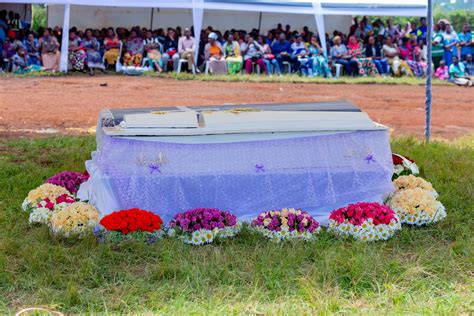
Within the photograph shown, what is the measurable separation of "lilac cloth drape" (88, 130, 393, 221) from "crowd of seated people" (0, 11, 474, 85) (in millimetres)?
12166

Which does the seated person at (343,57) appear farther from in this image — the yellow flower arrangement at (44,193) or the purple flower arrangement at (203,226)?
the purple flower arrangement at (203,226)

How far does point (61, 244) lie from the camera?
5184mm

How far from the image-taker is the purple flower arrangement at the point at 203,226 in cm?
524

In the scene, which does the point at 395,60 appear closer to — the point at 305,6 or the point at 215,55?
the point at 305,6

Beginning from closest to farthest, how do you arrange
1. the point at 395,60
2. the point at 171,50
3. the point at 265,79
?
1. the point at 265,79
2. the point at 171,50
3. the point at 395,60

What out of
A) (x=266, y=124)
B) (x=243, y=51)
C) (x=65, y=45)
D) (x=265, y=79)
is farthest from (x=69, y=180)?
(x=243, y=51)

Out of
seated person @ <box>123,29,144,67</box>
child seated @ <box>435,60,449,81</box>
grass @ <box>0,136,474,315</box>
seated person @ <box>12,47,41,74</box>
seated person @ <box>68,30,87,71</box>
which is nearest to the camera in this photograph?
grass @ <box>0,136,474,315</box>

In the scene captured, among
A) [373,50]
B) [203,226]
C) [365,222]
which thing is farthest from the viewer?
[373,50]

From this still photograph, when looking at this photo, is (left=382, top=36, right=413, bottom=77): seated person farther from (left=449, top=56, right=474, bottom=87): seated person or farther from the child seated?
(left=449, top=56, right=474, bottom=87): seated person

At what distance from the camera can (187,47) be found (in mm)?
18500

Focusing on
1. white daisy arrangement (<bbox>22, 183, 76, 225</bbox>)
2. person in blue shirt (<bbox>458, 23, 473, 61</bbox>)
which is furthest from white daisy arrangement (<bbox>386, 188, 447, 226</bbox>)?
person in blue shirt (<bbox>458, 23, 473, 61</bbox>)

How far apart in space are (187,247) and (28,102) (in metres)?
8.29

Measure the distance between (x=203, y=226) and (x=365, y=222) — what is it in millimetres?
1193

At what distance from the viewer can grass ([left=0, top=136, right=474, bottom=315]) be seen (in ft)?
13.8
